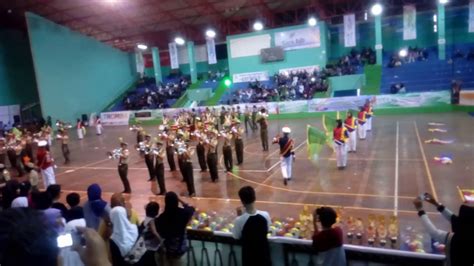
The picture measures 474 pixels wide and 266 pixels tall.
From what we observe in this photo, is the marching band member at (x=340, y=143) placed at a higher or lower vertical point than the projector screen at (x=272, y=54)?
lower

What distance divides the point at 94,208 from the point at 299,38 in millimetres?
33129

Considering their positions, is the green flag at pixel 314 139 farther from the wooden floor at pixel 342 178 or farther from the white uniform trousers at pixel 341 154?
the white uniform trousers at pixel 341 154

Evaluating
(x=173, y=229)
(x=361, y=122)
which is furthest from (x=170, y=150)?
(x=173, y=229)

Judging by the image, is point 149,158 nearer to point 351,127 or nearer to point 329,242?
point 351,127

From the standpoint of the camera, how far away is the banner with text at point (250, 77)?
37.8 meters

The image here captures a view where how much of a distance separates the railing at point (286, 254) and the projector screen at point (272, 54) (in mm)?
33041

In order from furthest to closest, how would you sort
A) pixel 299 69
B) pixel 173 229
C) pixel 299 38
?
1. pixel 299 69
2. pixel 299 38
3. pixel 173 229

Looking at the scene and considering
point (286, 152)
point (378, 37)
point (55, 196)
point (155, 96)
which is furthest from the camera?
point (155, 96)

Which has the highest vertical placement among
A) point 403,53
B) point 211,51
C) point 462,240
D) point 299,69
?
point 211,51

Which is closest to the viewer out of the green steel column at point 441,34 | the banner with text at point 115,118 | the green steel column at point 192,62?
the green steel column at point 441,34

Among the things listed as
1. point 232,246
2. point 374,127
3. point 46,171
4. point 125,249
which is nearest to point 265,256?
point 232,246

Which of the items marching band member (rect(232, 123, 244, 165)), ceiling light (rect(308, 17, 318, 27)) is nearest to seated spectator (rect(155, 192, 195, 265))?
marching band member (rect(232, 123, 244, 165))

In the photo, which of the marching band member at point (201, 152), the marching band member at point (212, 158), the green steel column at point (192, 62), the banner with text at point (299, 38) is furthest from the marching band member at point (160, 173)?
the green steel column at point (192, 62)

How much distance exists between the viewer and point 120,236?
15.2 ft
